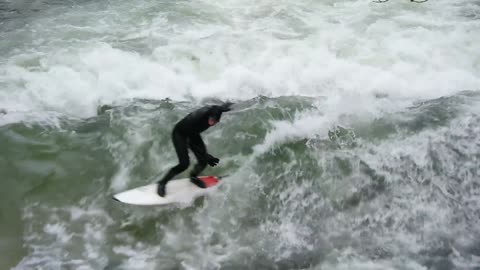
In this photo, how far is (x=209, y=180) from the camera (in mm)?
6109

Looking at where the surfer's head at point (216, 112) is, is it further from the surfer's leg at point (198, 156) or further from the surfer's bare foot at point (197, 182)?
the surfer's bare foot at point (197, 182)

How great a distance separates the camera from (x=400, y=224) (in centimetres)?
582

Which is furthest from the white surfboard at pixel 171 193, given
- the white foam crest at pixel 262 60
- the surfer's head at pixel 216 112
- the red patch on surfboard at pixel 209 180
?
the white foam crest at pixel 262 60

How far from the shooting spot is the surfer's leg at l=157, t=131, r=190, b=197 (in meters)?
5.56

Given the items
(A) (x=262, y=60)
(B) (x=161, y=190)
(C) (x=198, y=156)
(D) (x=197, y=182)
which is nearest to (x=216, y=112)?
(C) (x=198, y=156)

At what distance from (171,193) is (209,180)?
20.2 inches

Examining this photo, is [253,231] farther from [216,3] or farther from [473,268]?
[216,3]

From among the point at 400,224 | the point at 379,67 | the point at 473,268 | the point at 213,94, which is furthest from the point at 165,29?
the point at 473,268

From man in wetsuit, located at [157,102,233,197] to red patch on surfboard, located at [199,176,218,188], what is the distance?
60 mm

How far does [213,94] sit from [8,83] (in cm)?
376

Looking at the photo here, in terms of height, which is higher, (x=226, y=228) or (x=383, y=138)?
(x=383, y=138)

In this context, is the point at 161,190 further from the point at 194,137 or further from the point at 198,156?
the point at 194,137

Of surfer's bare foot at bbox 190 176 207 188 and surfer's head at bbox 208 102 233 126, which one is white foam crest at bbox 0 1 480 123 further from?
surfer's head at bbox 208 102 233 126

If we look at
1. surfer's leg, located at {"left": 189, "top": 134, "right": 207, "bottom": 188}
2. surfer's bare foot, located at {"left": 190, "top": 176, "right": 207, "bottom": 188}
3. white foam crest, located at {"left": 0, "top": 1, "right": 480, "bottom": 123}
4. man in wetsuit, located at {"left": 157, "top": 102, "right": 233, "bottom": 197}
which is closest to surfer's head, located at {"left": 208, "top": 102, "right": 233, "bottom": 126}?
man in wetsuit, located at {"left": 157, "top": 102, "right": 233, "bottom": 197}
